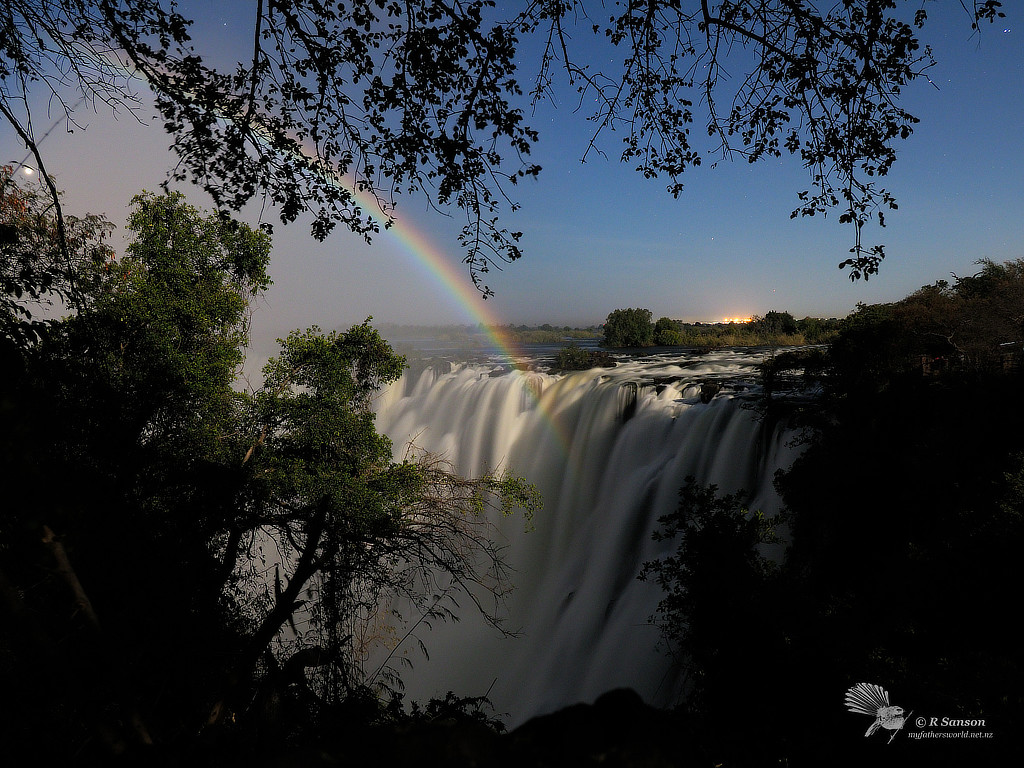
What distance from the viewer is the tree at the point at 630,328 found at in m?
34.3

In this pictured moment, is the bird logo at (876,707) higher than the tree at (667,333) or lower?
lower

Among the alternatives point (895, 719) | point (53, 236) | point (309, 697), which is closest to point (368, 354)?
point (53, 236)

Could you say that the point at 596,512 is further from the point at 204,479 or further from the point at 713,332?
the point at 713,332

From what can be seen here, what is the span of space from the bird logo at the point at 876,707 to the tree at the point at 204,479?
14.1 feet

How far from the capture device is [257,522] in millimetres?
6852

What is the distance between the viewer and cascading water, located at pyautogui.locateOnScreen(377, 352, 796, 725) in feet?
36.1

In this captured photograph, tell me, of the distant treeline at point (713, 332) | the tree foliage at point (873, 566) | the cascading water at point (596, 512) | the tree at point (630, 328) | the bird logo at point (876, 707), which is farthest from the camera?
the tree at point (630, 328)

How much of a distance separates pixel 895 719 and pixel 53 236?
412 inches

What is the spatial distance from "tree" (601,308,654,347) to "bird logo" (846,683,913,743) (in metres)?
30.5

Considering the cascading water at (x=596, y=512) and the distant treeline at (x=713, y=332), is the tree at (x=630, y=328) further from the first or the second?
the cascading water at (x=596, y=512)

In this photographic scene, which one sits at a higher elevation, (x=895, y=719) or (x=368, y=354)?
(x=368, y=354)

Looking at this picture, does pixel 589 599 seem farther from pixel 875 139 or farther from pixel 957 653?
pixel 875 139

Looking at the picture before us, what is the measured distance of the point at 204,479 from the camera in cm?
697

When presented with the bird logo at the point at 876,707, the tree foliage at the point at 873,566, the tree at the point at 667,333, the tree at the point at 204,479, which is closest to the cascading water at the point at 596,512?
the tree foliage at the point at 873,566
